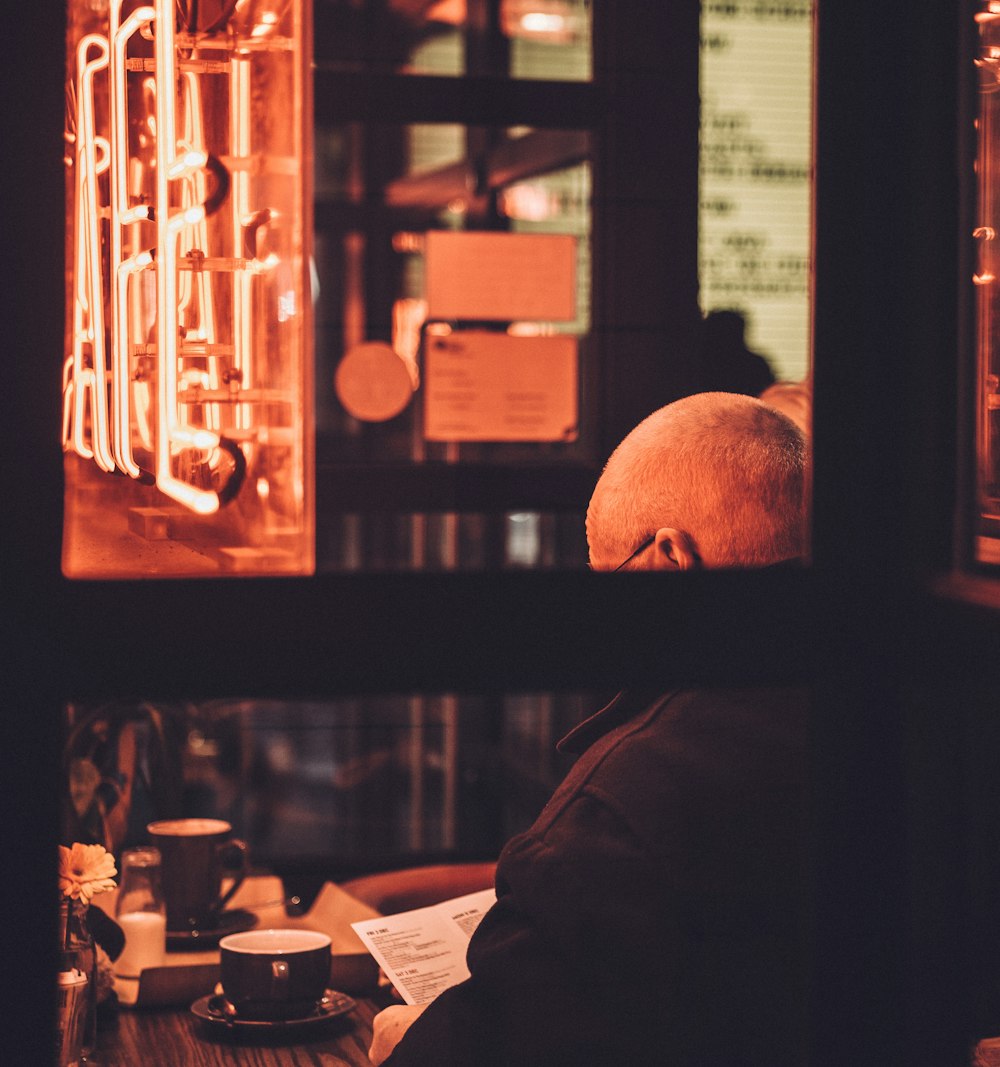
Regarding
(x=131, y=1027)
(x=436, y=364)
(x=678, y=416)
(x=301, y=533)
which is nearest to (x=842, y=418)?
(x=678, y=416)

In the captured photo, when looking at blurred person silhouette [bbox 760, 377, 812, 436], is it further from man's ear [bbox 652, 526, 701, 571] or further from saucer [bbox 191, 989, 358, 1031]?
saucer [bbox 191, 989, 358, 1031]

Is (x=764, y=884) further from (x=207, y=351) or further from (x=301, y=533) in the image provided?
(x=207, y=351)

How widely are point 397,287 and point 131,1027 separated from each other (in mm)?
3728

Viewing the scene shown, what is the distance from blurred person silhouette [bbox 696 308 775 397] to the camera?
7.73ft

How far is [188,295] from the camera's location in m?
1.67

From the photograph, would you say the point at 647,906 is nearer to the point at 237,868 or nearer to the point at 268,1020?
the point at 268,1020

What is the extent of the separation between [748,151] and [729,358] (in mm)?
2307

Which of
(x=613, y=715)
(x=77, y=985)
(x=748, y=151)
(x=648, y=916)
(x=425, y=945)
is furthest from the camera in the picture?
(x=748, y=151)

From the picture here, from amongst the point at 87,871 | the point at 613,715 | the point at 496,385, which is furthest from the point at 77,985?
the point at 496,385

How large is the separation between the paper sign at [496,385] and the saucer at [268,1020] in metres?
2.47

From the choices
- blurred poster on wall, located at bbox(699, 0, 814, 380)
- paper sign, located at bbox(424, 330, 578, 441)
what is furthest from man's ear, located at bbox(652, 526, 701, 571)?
blurred poster on wall, located at bbox(699, 0, 814, 380)

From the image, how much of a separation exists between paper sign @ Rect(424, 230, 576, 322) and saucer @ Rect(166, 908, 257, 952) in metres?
2.39

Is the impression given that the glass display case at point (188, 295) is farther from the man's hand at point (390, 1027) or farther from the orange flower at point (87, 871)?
the man's hand at point (390, 1027)

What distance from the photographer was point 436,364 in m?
4.14
